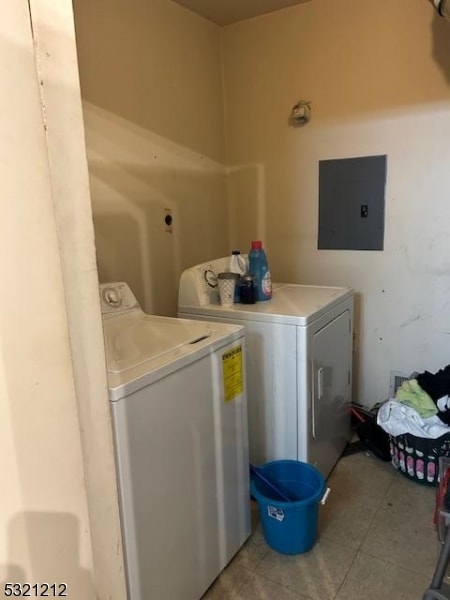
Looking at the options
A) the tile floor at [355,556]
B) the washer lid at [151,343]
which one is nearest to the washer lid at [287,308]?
the washer lid at [151,343]

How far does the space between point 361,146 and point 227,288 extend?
116cm

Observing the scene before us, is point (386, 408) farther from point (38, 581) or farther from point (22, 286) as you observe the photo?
point (22, 286)

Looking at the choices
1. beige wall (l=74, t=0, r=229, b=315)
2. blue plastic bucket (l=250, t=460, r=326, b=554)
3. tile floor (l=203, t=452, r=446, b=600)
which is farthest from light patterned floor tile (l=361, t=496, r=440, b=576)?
beige wall (l=74, t=0, r=229, b=315)

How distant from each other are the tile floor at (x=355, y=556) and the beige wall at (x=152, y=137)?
126cm

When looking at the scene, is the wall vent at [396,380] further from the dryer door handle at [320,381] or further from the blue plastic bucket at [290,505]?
the blue plastic bucket at [290,505]

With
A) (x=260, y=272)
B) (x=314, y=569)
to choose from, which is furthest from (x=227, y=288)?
(x=314, y=569)

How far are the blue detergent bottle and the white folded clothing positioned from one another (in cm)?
82

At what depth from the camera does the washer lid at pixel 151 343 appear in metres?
1.26

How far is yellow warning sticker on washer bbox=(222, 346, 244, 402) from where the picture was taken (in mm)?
1579

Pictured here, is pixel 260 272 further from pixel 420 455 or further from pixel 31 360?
pixel 31 360

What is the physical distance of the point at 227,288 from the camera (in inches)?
81.6

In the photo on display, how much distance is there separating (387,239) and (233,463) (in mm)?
1532

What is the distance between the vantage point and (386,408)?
2.21 m

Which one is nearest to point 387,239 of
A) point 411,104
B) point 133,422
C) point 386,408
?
point 411,104
